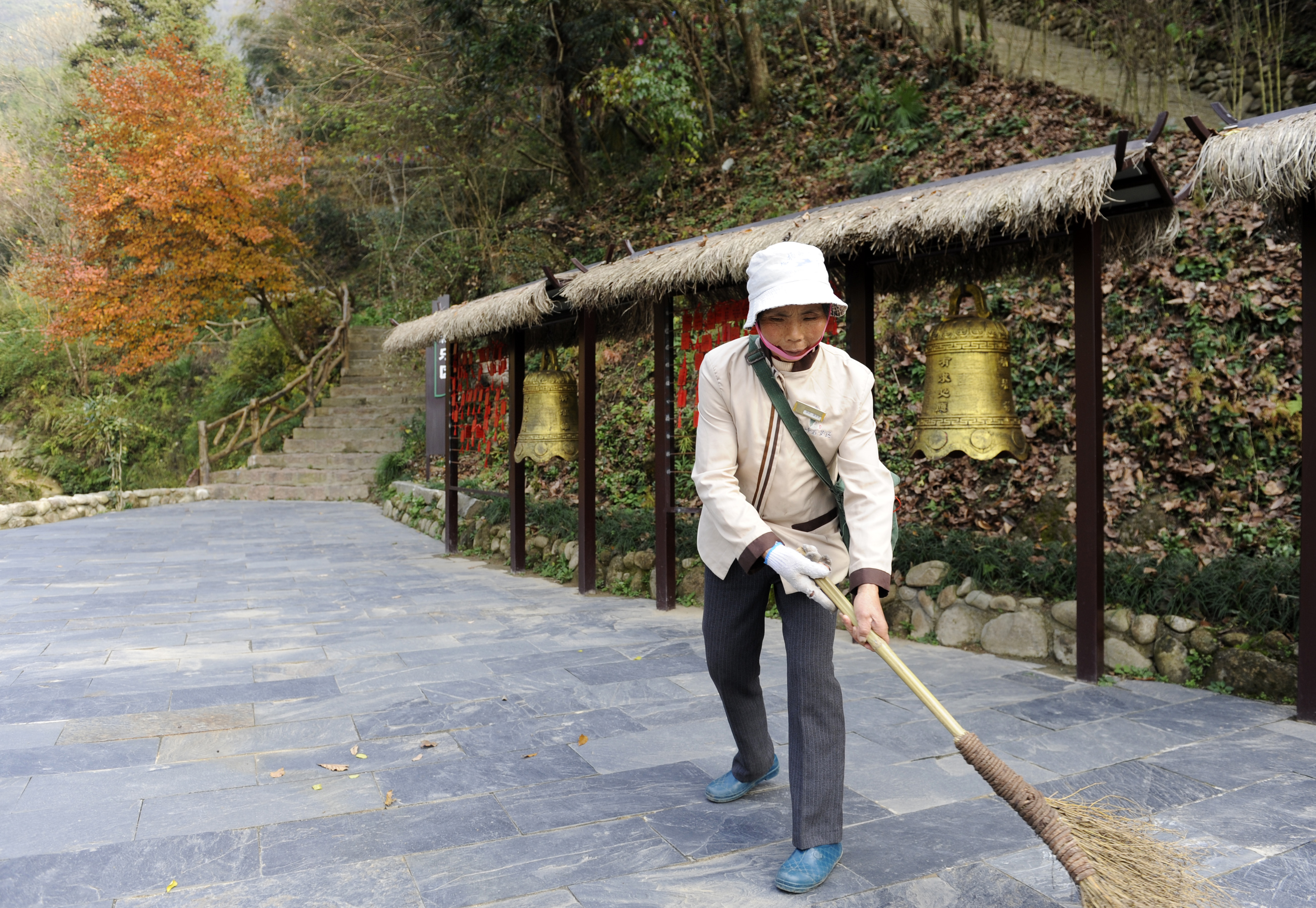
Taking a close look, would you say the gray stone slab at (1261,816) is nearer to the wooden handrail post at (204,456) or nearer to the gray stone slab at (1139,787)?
the gray stone slab at (1139,787)

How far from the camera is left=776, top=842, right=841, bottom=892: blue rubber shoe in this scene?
2396 mm

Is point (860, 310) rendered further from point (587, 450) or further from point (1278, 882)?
point (1278, 882)

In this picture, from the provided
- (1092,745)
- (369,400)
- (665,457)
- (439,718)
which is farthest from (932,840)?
(369,400)

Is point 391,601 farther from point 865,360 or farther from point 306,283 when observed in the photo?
point 306,283

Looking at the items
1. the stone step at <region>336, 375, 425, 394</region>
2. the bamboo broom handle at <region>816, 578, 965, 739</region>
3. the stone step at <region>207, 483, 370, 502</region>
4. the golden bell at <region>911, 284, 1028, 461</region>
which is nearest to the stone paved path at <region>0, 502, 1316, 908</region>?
the bamboo broom handle at <region>816, 578, 965, 739</region>

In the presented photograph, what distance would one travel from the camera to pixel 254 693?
450 cm

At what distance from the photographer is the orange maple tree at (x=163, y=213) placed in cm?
1408

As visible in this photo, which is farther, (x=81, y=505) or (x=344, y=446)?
(x=344, y=446)

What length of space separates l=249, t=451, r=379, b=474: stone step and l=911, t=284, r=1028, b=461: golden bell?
1254cm

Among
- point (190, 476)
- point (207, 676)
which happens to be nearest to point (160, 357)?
point (190, 476)

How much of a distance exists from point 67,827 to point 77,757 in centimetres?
78

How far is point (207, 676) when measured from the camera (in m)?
4.80

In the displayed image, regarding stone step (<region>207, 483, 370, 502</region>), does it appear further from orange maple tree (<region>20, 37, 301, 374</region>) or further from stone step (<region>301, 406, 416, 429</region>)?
orange maple tree (<region>20, 37, 301, 374</region>)

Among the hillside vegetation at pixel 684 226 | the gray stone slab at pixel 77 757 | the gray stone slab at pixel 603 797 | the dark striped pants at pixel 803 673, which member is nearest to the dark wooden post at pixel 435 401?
the hillside vegetation at pixel 684 226
